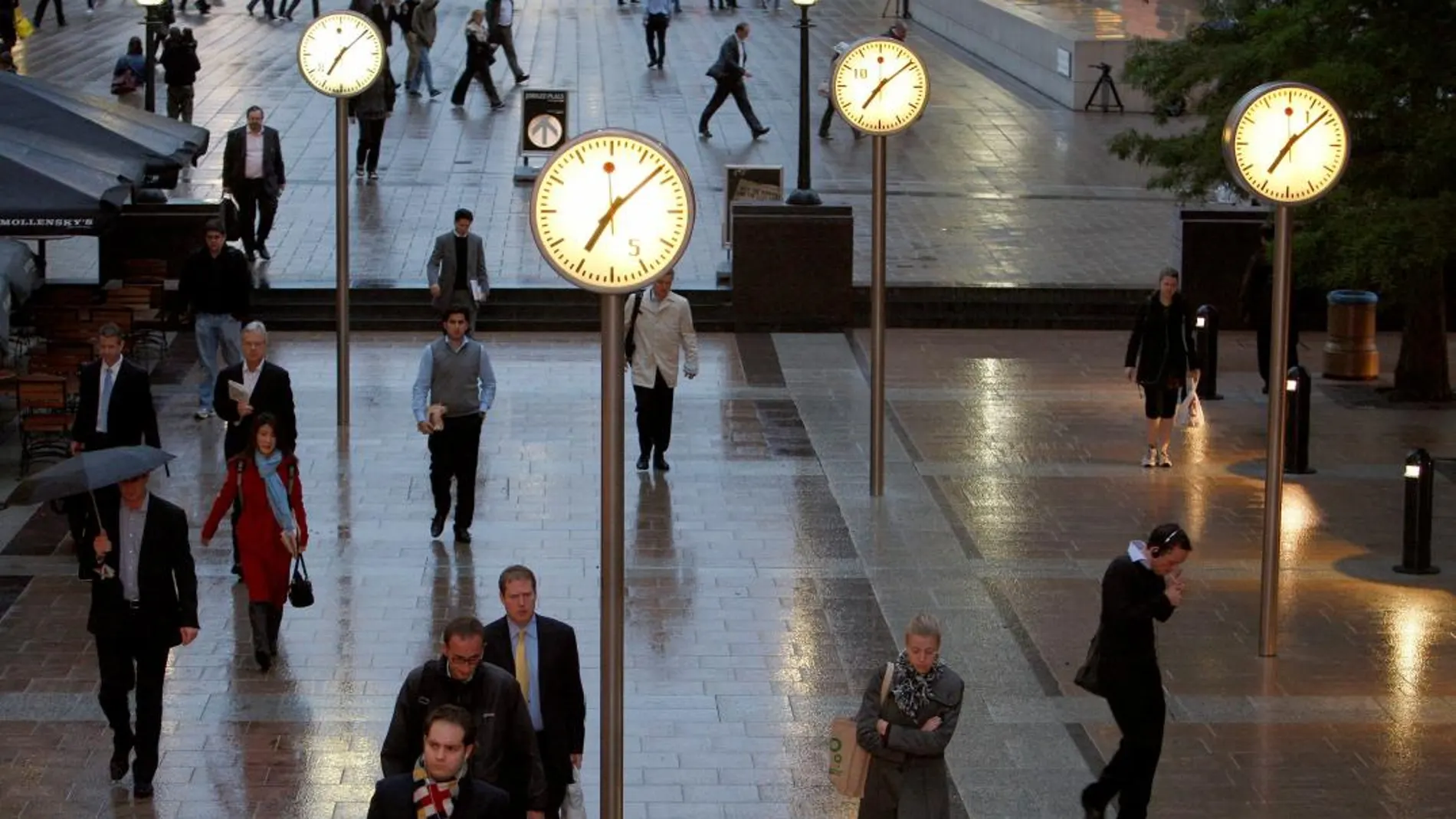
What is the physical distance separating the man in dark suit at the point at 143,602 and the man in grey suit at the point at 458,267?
8834 millimetres

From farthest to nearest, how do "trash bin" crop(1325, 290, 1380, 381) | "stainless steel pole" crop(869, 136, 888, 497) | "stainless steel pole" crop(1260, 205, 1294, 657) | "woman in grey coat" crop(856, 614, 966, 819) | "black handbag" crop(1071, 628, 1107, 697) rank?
"trash bin" crop(1325, 290, 1380, 381)
"stainless steel pole" crop(869, 136, 888, 497)
"stainless steel pole" crop(1260, 205, 1294, 657)
"black handbag" crop(1071, 628, 1107, 697)
"woman in grey coat" crop(856, 614, 966, 819)

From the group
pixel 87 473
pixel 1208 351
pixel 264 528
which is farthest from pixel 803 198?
pixel 87 473

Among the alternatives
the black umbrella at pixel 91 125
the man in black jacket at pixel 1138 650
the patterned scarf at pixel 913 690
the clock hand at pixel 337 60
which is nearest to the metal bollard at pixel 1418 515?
the man in black jacket at pixel 1138 650

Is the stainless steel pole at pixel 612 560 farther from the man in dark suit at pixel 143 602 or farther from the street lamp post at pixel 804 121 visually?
the street lamp post at pixel 804 121

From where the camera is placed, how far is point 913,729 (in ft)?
28.8

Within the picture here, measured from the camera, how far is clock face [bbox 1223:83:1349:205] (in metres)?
13.2

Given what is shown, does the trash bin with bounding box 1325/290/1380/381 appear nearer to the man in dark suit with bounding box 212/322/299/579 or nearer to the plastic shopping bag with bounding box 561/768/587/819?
the man in dark suit with bounding box 212/322/299/579

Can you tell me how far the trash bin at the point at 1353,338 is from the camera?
21734 millimetres

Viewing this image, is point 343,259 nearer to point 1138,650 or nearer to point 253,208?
point 253,208

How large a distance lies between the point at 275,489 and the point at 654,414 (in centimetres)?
508

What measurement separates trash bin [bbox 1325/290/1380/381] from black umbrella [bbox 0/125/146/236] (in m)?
11.6

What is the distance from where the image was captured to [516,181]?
2897cm

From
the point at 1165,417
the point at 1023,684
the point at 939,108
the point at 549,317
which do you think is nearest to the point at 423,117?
the point at 939,108

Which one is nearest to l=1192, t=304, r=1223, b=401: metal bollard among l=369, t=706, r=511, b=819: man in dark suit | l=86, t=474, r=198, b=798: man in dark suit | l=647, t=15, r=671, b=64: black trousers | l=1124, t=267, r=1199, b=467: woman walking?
l=1124, t=267, r=1199, b=467: woman walking
